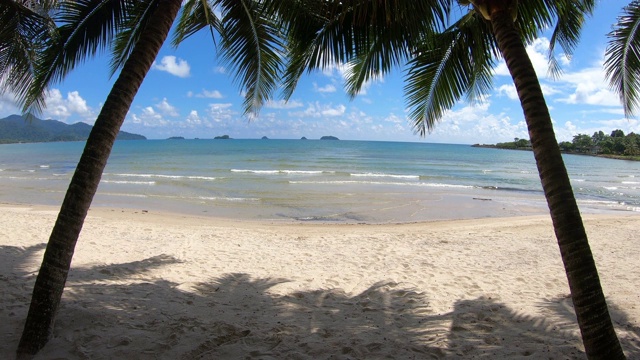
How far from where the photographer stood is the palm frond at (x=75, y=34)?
437cm

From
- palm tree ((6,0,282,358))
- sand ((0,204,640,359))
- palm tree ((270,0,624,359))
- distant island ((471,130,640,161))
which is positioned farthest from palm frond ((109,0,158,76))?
distant island ((471,130,640,161))

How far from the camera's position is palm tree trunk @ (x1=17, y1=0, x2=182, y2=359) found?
2.50 metres

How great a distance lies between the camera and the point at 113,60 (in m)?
5.58

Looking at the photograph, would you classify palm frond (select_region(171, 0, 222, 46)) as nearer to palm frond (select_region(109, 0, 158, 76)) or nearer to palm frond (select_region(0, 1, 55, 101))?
palm frond (select_region(109, 0, 158, 76))

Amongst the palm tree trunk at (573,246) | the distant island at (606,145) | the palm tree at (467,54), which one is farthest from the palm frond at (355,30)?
the distant island at (606,145)

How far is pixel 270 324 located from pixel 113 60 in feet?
14.3

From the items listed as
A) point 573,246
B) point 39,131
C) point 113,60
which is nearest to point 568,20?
point 573,246

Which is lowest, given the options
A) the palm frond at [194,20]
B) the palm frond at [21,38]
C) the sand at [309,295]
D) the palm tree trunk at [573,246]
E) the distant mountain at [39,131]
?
the sand at [309,295]

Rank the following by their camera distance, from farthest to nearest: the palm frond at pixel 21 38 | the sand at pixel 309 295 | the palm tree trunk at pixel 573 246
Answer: the palm frond at pixel 21 38
the sand at pixel 309 295
the palm tree trunk at pixel 573 246

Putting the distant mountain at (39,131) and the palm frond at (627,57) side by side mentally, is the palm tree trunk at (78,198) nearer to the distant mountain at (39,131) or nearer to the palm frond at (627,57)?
the palm frond at (627,57)

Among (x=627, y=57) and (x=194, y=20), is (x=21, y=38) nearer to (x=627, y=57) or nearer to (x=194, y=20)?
(x=194, y=20)

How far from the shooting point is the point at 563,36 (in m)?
4.81

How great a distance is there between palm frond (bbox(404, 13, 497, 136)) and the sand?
98.6 inches

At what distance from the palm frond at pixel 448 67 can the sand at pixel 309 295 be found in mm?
2504
